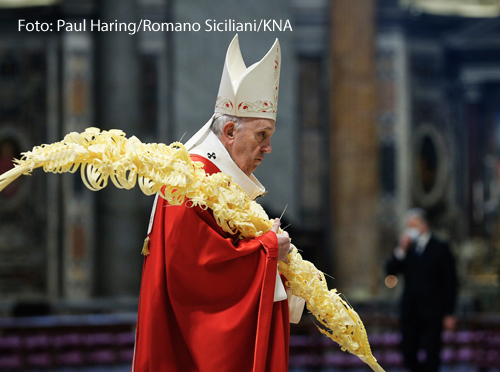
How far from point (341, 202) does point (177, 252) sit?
7535 millimetres

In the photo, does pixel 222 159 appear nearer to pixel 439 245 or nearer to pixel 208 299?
pixel 208 299

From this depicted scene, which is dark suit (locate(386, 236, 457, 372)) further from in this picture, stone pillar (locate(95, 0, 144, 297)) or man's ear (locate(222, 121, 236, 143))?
man's ear (locate(222, 121, 236, 143))

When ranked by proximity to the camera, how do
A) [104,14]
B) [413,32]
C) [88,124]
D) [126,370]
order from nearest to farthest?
[126,370]
[104,14]
[88,124]
[413,32]

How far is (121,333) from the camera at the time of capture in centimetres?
823

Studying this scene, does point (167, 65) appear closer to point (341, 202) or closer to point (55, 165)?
point (341, 202)

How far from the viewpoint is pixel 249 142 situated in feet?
9.70

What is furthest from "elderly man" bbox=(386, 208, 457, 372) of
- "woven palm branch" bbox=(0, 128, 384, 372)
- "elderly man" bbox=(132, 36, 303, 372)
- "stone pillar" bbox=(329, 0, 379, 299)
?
"elderly man" bbox=(132, 36, 303, 372)

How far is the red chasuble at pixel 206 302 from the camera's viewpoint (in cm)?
268

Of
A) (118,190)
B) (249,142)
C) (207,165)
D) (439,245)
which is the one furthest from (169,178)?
(118,190)

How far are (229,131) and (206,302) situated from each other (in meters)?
0.78

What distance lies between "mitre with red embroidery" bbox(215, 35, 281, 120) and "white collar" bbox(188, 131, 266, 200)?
148 mm

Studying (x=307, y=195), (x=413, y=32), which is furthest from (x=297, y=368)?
(x=413, y=32)

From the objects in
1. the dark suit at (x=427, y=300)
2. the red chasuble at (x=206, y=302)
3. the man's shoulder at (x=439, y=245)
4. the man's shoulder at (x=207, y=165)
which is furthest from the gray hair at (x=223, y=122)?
the man's shoulder at (x=439, y=245)

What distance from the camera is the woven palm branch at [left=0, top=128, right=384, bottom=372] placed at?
255cm
